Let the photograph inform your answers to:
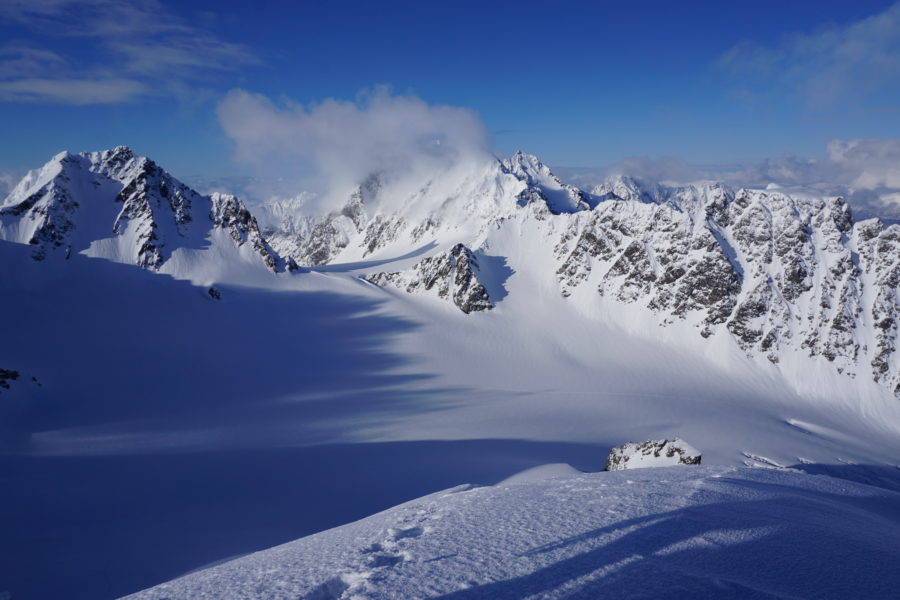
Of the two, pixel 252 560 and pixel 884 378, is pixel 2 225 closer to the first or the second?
pixel 252 560

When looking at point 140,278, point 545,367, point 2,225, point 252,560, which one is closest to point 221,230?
point 140,278

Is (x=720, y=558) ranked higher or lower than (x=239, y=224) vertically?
lower

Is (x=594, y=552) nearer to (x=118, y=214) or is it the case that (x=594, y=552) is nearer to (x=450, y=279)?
(x=450, y=279)

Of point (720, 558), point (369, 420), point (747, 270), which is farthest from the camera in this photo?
point (747, 270)

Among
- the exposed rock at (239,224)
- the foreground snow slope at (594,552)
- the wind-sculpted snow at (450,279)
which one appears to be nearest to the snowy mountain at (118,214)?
the exposed rock at (239,224)

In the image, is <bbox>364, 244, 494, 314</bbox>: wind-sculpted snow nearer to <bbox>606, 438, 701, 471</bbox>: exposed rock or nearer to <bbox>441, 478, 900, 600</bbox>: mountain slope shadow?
<bbox>606, 438, 701, 471</bbox>: exposed rock

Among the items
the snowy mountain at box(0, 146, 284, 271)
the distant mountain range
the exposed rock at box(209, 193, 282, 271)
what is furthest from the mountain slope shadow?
the exposed rock at box(209, 193, 282, 271)

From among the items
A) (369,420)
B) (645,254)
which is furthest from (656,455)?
(645,254)
